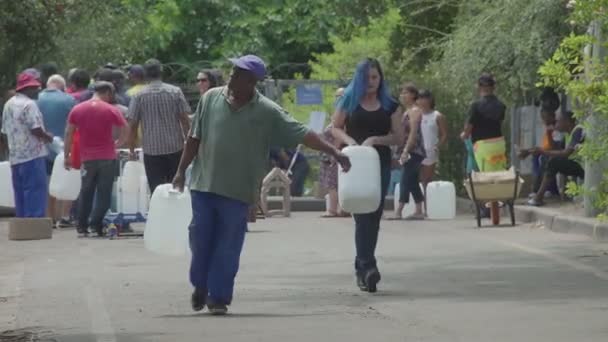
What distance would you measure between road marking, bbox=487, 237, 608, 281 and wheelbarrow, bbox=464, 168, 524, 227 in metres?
2.40

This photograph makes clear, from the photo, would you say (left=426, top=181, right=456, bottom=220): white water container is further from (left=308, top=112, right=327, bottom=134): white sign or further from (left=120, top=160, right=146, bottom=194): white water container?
(left=120, top=160, right=146, bottom=194): white water container

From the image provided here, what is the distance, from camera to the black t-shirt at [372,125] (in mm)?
14086

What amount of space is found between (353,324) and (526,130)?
1595 cm

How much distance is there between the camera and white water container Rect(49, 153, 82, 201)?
2175cm

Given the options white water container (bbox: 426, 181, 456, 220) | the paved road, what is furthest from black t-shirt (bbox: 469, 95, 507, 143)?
the paved road

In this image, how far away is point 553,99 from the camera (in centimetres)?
2520

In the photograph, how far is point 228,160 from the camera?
12406 mm

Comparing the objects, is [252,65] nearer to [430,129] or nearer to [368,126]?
[368,126]

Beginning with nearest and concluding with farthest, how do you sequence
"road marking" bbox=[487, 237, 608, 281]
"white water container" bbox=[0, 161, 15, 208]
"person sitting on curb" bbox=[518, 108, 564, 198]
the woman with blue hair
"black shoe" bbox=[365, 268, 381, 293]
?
"black shoe" bbox=[365, 268, 381, 293] < the woman with blue hair < "road marking" bbox=[487, 237, 608, 281] < "white water container" bbox=[0, 161, 15, 208] < "person sitting on curb" bbox=[518, 108, 564, 198]

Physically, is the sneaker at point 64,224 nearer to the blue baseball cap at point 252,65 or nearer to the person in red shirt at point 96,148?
the person in red shirt at point 96,148

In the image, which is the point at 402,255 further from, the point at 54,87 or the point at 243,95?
the point at 54,87

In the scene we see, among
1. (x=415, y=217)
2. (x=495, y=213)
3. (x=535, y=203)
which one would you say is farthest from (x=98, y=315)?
(x=415, y=217)

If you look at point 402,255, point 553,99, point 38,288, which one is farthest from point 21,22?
point 38,288

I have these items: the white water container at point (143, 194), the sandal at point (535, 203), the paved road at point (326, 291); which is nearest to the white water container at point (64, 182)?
the white water container at point (143, 194)
